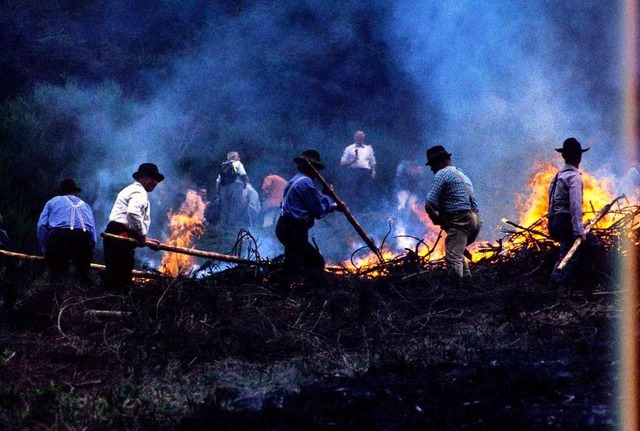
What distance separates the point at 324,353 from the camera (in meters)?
6.35

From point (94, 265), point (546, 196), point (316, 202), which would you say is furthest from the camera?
Answer: point (546, 196)

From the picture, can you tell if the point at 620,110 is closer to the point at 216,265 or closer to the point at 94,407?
the point at 216,265

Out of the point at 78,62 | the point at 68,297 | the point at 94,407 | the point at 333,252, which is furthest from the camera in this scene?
the point at 78,62

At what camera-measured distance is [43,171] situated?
15.2 m

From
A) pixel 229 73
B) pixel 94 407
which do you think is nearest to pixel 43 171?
pixel 229 73

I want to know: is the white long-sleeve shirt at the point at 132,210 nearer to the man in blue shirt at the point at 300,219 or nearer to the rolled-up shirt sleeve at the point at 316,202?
the man in blue shirt at the point at 300,219

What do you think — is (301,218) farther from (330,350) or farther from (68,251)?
(68,251)

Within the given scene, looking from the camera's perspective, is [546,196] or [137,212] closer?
[137,212]

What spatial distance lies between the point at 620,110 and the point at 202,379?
18.5 metres

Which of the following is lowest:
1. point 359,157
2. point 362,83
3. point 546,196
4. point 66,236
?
point 66,236

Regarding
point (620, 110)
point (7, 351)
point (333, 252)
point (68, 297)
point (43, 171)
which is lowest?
point (7, 351)

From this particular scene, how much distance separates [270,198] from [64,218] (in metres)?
9.06

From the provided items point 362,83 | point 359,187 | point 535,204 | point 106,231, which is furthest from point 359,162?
point 106,231

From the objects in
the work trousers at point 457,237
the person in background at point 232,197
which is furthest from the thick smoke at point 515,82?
the work trousers at point 457,237
